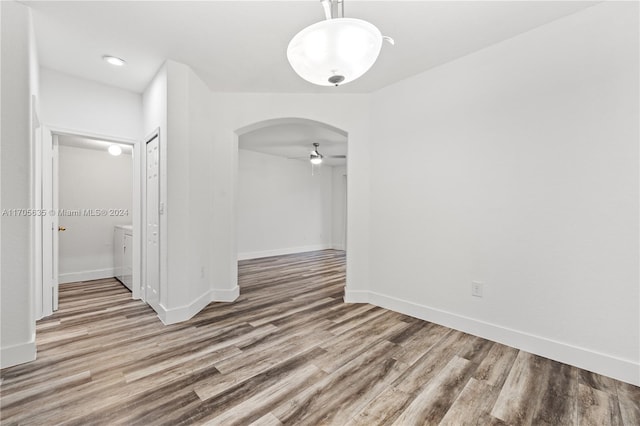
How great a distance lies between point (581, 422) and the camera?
151 cm

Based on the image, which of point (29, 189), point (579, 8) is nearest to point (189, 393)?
point (29, 189)

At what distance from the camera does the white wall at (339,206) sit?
326 inches

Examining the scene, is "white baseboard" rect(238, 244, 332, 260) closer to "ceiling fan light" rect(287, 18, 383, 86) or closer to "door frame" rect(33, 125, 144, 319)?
"door frame" rect(33, 125, 144, 319)

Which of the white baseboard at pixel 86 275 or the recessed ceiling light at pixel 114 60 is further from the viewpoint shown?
the white baseboard at pixel 86 275

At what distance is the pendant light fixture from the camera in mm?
1190

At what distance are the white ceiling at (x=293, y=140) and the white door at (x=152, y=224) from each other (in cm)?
184

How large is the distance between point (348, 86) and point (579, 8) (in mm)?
1987

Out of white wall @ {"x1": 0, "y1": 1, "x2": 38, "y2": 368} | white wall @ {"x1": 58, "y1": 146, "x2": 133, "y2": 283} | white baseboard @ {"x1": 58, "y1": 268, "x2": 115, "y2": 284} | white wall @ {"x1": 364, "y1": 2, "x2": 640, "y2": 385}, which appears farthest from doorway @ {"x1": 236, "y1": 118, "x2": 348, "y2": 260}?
white wall @ {"x1": 0, "y1": 1, "x2": 38, "y2": 368}

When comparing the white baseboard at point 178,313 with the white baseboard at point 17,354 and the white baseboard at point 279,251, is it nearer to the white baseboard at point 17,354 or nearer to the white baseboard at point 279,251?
the white baseboard at point 17,354

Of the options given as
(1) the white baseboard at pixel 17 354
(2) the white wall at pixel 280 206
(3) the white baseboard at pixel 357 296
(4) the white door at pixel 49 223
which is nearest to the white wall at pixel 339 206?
(2) the white wall at pixel 280 206

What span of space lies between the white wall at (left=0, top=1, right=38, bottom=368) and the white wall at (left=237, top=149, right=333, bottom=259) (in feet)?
14.0

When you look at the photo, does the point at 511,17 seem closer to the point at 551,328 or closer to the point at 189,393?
the point at 551,328

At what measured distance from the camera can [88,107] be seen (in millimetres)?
3180

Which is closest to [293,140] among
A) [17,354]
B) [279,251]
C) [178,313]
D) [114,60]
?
[279,251]
